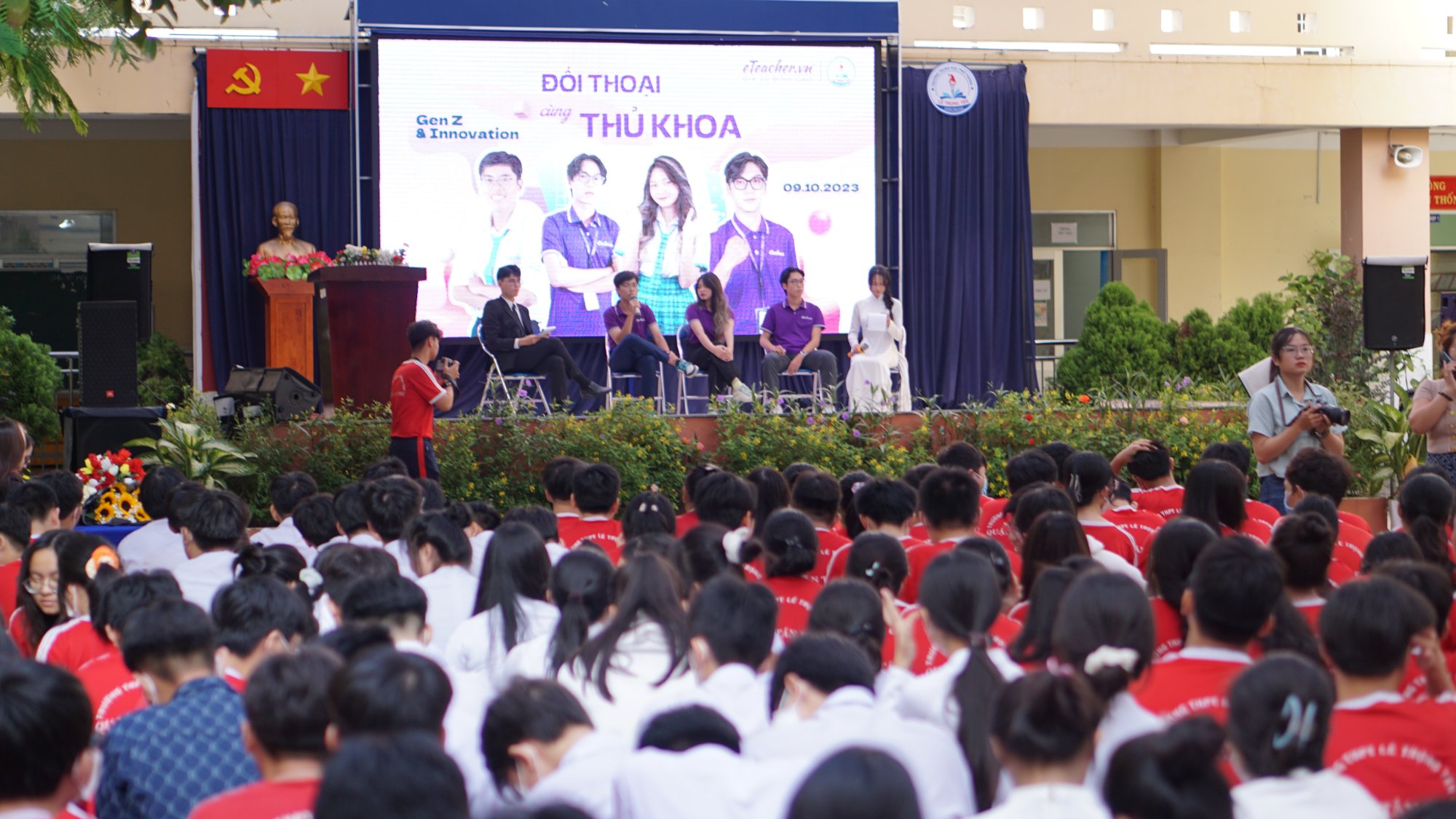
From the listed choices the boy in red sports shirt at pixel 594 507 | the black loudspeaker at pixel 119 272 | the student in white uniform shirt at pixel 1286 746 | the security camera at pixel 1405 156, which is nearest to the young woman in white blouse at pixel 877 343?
the black loudspeaker at pixel 119 272

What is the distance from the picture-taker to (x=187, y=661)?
8.41 feet

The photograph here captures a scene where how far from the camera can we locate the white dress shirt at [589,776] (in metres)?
1.95

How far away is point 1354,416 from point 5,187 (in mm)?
11606

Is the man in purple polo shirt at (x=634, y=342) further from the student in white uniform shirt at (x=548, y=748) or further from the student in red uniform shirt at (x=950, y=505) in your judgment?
the student in white uniform shirt at (x=548, y=748)

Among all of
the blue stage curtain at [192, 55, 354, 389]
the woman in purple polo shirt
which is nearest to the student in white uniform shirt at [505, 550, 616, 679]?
the woman in purple polo shirt

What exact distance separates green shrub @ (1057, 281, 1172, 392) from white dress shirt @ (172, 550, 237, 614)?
871 cm

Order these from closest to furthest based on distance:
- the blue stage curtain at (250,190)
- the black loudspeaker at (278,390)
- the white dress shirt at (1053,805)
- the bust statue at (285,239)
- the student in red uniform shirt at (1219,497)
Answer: the white dress shirt at (1053,805) → the student in red uniform shirt at (1219,497) → the black loudspeaker at (278,390) → the bust statue at (285,239) → the blue stage curtain at (250,190)

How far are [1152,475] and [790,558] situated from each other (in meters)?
2.12

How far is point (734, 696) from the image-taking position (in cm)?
253

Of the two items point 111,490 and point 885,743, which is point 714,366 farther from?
point 885,743

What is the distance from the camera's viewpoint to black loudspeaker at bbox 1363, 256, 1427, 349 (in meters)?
9.83

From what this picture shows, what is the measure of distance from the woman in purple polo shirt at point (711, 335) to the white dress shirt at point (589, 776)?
756 cm

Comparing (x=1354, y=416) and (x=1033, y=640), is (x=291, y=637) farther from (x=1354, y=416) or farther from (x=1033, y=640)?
(x=1354, y=416)

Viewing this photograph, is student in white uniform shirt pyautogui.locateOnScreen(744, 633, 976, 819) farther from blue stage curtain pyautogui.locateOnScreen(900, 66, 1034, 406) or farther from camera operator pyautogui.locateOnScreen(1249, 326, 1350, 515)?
blue stage curtain pyautogui.locateOnScreen(900, 66, 1034, 406)
